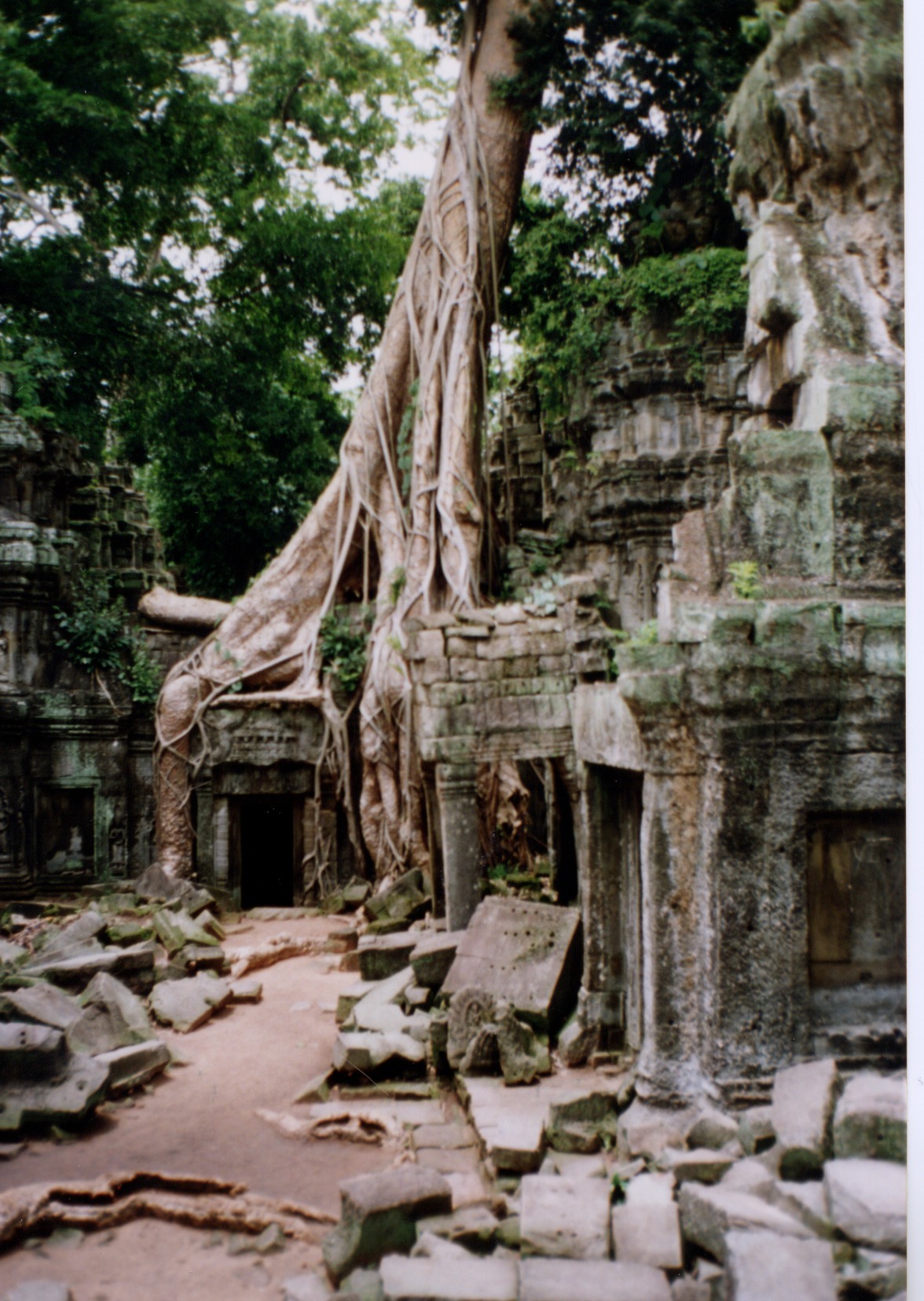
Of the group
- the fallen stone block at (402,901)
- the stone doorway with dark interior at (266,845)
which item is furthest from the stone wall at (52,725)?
the fallen stone block at (402,901)

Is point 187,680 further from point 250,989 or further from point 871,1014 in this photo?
point 871,1014

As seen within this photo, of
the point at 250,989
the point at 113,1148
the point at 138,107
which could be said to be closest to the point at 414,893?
the point at 250,989

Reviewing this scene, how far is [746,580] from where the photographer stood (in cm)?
411

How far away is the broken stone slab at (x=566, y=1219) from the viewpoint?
3322mm

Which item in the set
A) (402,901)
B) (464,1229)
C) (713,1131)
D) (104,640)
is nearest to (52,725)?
(104,640)

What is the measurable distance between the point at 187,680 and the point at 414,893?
3.93 metres

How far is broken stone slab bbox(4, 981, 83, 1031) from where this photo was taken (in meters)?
5.70

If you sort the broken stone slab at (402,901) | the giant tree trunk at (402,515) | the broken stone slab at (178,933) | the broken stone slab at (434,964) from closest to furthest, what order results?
1. the giant tree trunk at (402,515)
2. the broken stone slab at (434,964)
3. the broken stone slab at (178,933)
4. the broken stone slab at (402,901)

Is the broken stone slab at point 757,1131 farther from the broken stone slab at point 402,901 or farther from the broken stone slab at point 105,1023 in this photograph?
the broken stone slab at point 402,901

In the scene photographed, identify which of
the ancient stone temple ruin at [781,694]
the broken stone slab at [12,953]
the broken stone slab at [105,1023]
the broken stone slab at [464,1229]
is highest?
the ancient stone temple ruin at [781,694]

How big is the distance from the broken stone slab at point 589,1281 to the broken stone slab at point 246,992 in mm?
4679

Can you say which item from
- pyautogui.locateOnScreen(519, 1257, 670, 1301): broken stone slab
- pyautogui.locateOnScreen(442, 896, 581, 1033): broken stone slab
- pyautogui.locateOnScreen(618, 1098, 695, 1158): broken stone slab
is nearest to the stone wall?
pyautogui.locateOnScreen(442, 896, 581, 1033): broken stone slab

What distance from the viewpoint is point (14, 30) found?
427 centimetres

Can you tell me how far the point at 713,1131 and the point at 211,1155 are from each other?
7.65ft
